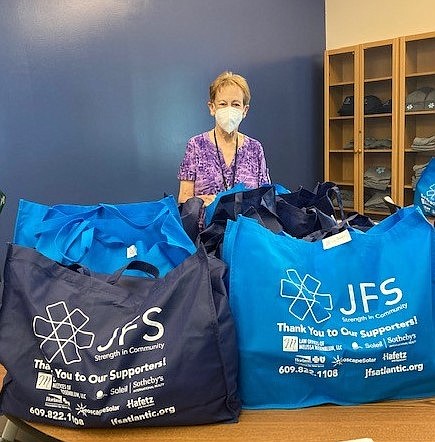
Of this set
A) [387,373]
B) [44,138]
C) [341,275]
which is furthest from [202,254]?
[44,138]

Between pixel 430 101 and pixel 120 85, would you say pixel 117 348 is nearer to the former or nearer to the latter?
pixel 120 85

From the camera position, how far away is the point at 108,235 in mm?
1230

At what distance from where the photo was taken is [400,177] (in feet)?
15.3

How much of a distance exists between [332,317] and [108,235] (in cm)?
56

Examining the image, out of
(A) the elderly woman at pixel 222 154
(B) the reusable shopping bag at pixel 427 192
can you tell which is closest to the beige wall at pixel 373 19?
(B) the reusable shopping bag at pixel 427 192

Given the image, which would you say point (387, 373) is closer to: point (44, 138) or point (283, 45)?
point (44, 138)

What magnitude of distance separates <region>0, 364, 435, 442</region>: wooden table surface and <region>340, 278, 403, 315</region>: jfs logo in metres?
0.18

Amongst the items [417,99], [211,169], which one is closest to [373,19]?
[417,99]

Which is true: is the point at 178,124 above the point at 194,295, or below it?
above

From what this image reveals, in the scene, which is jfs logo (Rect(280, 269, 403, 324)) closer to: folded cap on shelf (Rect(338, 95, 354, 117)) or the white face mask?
the white face mask

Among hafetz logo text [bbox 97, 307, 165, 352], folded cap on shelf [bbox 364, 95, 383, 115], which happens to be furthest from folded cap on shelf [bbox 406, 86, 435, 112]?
hafetz logo text [bbox 97, 307, 165, 352]

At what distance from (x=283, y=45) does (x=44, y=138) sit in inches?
95.7

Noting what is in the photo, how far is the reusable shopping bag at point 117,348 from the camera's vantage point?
0.87 metres

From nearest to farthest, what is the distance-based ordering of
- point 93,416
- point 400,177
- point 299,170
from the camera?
point 93,416
point 400,177
point 299,170
